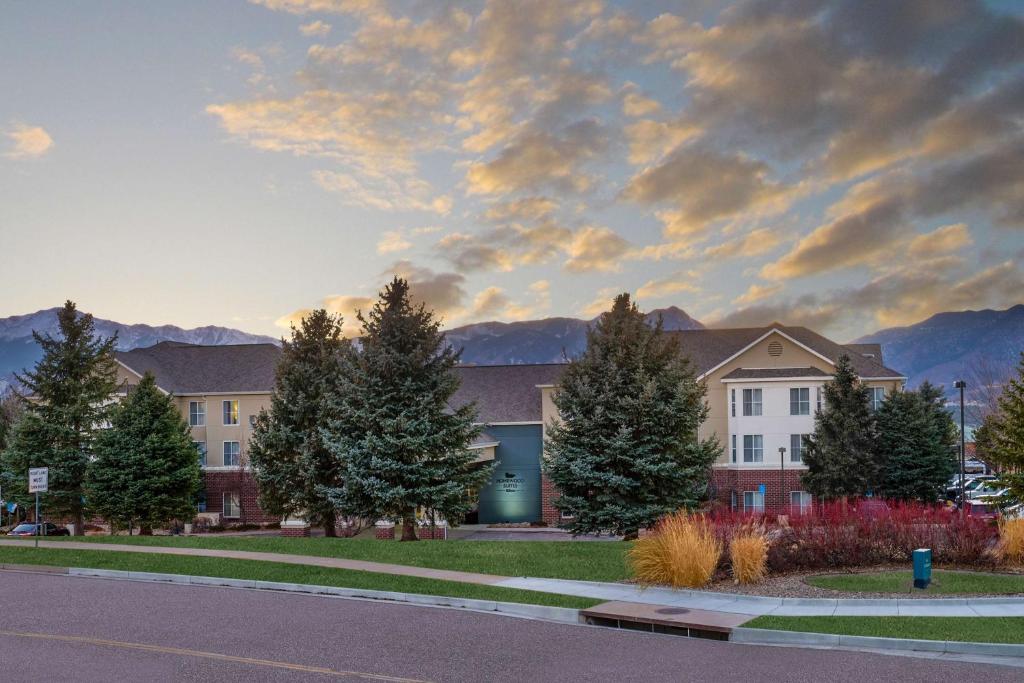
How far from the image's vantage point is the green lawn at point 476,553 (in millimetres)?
20234

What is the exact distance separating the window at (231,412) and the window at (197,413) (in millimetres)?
1321

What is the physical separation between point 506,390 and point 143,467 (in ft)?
69.9

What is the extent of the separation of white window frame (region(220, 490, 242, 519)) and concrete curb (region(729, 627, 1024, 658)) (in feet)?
140

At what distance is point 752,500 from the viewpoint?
163 feet

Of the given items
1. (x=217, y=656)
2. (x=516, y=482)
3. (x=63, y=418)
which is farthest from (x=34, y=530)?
(x=217, y=656)

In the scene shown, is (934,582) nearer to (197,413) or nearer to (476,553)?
(476,553)

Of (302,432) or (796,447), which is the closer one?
(302,432)

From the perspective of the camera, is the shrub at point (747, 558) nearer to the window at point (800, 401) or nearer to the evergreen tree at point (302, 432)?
the evergreen tree at point (302, 432)

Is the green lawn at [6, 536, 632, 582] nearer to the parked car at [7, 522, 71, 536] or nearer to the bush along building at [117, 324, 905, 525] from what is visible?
the bush along building at [117, 324, 905, 525]

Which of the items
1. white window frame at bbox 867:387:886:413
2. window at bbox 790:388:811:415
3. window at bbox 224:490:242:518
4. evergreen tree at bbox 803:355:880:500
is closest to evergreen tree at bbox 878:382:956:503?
evergreen tree at bbox 803:355:880:500

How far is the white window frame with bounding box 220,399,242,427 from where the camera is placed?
173 ft

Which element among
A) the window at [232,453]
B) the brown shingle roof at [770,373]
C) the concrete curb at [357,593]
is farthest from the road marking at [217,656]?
the brown shingle roof at [770,373]

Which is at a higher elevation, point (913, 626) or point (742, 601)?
point (913, 626)

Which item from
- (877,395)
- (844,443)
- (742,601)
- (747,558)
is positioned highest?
(877,395)
